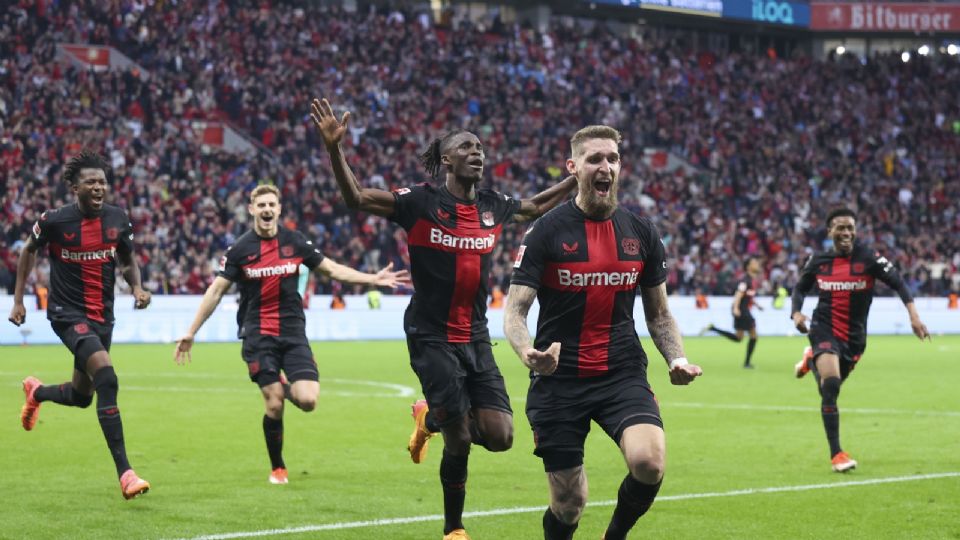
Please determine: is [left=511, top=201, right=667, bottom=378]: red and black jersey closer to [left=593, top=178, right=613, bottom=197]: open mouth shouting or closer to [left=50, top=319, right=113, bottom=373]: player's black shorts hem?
[left=593, top=178, right=613, bottom=197]: open mouth shouting

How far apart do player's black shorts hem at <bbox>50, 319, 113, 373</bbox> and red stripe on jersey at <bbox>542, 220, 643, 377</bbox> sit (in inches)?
190

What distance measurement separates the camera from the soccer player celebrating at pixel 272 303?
11328 millimetres

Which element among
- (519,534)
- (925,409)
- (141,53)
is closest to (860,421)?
(925,409)

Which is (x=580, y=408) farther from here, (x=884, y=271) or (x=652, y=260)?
(x=884, y=271)

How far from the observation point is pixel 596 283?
7.12 meters

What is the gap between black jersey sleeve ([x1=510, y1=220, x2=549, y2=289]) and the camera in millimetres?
7031

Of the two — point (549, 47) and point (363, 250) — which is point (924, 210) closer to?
point (549, 47)

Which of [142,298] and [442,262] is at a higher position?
[442,262]

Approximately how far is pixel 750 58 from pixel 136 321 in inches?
1306

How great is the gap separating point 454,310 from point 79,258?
3.66m

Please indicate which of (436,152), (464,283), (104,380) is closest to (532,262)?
(464,283)

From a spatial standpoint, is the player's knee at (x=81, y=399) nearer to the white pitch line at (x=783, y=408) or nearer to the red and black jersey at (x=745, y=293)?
the white pitch line at (x=783, y=408)

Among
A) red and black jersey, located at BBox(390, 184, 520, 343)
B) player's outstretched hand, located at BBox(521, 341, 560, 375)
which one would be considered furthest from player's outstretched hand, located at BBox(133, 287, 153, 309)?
player's outstretched hand, located at BBox(521, 341, 560, 375)

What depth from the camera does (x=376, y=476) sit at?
1166cm
